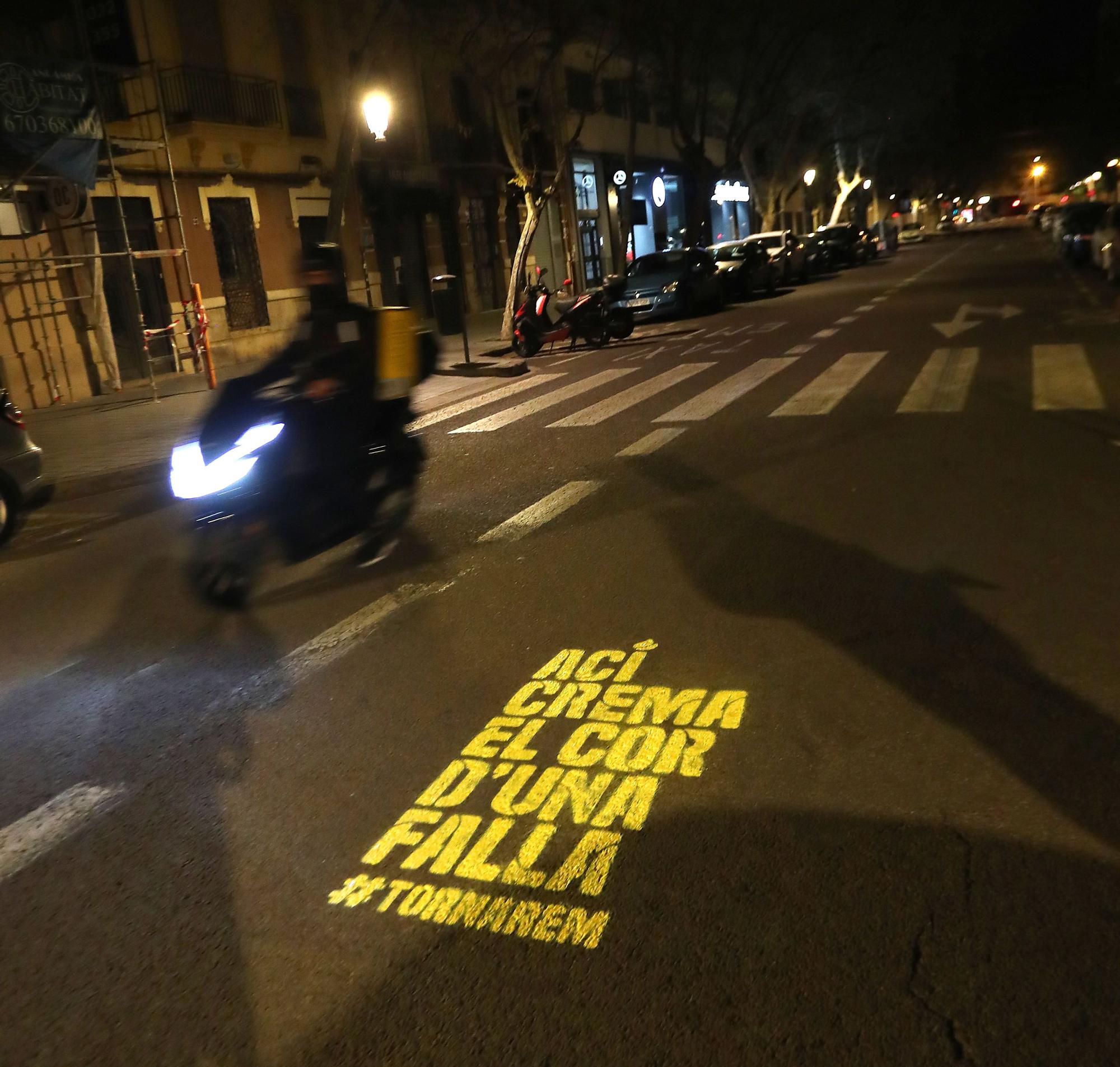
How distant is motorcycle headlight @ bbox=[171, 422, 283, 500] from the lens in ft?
21.3

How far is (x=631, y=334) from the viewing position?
66.9ft

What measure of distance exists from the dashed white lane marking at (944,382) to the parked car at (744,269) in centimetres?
1395

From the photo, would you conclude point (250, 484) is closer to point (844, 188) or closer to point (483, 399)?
point (483, 399)

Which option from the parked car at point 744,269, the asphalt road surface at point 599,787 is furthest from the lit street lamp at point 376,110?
the parked car at point 744,269

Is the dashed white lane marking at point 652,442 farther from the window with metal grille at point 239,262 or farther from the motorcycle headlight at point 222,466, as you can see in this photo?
the window with metal grille at point 239,262

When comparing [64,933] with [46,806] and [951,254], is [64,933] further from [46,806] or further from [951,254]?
[951,254]

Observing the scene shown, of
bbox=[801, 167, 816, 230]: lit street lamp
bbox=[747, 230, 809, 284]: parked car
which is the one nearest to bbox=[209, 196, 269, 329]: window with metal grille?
bbox=[747, 230, 809, 284]: parked car

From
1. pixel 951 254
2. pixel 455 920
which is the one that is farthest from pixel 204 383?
pixel 951 254

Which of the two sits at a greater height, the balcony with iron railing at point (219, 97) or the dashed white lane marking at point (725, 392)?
the balcony with iron railing at point (219, 97)

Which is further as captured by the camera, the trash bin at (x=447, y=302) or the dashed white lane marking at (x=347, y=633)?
the trash bin at (x=447, y=302)

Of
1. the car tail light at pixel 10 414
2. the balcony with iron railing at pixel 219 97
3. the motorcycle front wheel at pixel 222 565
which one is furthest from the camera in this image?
the balcony with iron railing at pixel 219 97

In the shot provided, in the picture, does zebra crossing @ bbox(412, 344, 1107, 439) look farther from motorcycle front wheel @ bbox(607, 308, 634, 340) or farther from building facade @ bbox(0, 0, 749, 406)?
building facade @ bbox(0, 0, 749, 406)

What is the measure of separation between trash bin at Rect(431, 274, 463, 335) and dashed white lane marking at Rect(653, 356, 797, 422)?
574cm

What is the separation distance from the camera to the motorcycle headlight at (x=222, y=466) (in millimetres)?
6496
